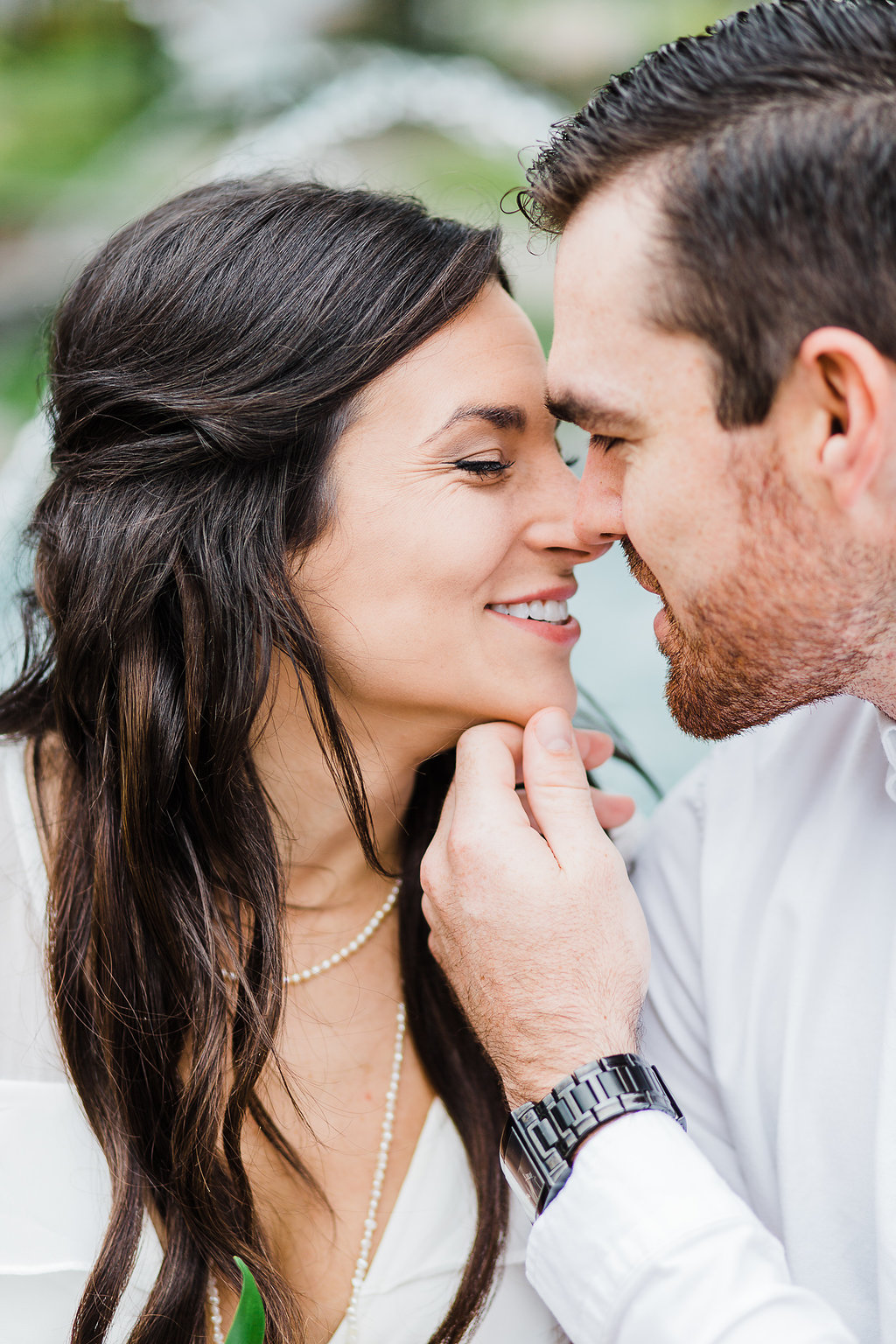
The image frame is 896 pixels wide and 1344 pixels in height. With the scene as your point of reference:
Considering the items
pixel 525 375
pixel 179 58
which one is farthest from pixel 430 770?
pixel 179 58

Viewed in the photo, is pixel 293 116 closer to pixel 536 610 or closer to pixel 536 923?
pixel 536 610

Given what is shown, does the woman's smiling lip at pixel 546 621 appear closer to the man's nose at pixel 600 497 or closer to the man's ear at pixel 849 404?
the man's nose at pixel 600 497

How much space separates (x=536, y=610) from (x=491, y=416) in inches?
14.8

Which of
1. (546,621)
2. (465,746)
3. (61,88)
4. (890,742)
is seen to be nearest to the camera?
(890,742)

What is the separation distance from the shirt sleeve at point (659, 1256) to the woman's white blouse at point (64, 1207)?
1.22 feet

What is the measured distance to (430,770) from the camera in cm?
233

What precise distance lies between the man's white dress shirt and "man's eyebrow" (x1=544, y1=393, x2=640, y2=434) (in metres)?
0.67

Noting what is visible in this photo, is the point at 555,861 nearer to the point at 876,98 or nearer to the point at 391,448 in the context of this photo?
the point at 391,448

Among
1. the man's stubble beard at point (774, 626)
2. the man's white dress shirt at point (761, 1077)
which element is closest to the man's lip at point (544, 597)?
the man's stubble beard at point (774, 626)

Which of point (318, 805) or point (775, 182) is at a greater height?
point (775, 182)

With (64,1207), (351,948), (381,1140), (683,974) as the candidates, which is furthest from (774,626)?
(64,1207)

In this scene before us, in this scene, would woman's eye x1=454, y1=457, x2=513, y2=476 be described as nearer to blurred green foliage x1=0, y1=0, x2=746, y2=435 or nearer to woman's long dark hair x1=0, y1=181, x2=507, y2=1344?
woman's long dark hair x1=0, y1=181, x2=507, y2=1344

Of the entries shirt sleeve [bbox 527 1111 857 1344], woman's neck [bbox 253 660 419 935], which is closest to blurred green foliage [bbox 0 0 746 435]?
woman's neck [bbox 253 660 419 935]

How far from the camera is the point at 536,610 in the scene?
207 centimetres
